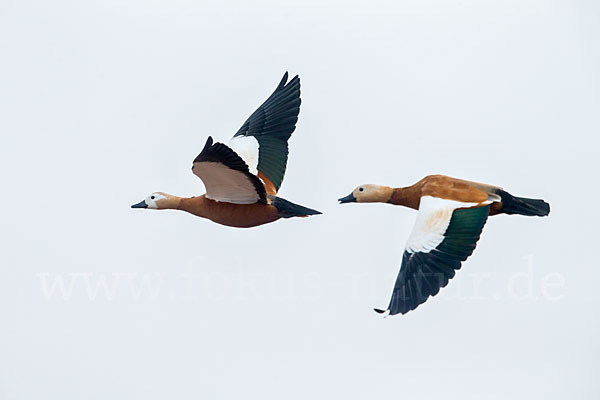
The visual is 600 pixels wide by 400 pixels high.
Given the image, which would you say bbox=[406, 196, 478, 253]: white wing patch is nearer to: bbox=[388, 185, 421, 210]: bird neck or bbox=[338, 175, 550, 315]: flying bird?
bbox=[338, 175, 550, 315]: flying bird

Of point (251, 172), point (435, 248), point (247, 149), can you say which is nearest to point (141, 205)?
point (247, 149)

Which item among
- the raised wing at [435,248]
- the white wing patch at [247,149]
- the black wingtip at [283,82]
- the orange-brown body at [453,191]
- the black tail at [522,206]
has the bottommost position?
the raised wing at [435,248]

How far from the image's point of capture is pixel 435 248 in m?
15.6

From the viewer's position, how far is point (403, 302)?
15.3m

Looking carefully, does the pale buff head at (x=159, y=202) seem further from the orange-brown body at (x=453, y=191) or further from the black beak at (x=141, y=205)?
the orange-brown body at (x=453, y=191)

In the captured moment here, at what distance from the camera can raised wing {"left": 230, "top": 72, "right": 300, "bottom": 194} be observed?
1784cm

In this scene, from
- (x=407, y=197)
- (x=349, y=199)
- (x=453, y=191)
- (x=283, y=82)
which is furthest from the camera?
(x=283, y=82)

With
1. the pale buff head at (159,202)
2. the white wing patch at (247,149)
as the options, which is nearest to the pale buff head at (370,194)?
the white wing patch at (247,149)

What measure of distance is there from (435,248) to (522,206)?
1.53 m

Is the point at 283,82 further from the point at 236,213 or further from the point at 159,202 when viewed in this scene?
the point at 236,213

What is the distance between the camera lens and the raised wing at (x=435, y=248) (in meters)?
15.2

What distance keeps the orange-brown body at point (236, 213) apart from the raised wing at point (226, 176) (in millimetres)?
67

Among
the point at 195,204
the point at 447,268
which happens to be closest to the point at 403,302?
the point at 447,268

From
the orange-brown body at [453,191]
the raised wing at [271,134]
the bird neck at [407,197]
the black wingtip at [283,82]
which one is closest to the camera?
the orange-brown body at [453,191]
